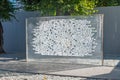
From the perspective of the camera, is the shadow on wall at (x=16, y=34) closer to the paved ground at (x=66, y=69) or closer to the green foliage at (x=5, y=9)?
the green foliage at (x=5, y=9)

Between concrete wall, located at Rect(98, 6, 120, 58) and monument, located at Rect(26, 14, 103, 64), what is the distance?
430 centimetres

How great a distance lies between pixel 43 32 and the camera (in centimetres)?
1498

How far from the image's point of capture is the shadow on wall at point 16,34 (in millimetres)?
21242

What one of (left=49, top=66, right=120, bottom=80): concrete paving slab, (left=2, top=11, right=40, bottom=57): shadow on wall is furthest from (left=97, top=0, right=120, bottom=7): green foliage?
(left=49, top=66, right=120, bottom=80): concrete paving slab

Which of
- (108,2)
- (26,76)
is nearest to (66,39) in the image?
(26,76)

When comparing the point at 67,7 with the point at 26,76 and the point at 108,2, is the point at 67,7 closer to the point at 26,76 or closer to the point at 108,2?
the point at 108,2

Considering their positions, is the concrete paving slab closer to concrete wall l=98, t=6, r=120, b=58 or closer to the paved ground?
the paved ground

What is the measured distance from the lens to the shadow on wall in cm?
2124

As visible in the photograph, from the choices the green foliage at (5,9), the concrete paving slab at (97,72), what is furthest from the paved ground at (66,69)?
the green foliage at (5,9)

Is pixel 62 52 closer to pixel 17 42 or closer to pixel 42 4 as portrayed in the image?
pixel 42 4

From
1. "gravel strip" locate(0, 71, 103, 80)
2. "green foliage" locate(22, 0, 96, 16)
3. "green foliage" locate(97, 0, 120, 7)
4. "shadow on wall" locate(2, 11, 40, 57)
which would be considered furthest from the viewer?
"shadow on wall" locate(2, 11, 40, 57)

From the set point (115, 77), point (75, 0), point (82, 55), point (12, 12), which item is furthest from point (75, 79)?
point (12, 12)

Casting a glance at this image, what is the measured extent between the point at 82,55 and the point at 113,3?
317 inches

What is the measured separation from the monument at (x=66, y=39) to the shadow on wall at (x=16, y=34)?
5.61 m
